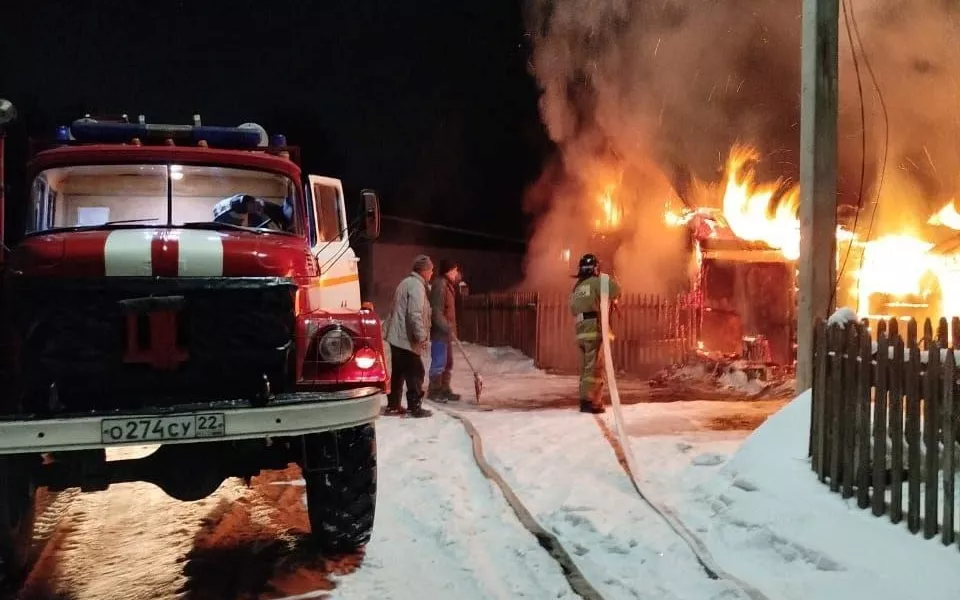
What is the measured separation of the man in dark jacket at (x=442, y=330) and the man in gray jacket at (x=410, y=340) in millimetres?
1155

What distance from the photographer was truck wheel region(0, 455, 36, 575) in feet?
13.7

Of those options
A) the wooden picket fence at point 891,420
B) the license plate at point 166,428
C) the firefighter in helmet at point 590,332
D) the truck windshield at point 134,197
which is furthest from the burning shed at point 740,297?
the license plate at point 166,428

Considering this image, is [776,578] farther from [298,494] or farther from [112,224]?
[112,224]

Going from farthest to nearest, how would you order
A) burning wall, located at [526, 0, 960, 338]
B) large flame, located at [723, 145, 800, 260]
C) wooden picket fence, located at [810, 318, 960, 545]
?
burning wall, located at [526, 0, 960, 338] < large flame, located at [723, 145, 800, 260] < wooden picket fence, located at [810, 318, 960, 545]

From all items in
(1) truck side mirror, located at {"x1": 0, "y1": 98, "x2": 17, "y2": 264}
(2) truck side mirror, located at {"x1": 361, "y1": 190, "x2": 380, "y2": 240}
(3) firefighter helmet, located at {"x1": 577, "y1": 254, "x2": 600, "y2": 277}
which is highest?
(1) truck side mirror, located at {"x1": 0, "y1": 98, "x2": 17, "y2": 264}

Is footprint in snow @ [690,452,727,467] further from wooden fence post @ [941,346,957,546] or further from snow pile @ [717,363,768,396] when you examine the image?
snow pile @ [717,363,768,396]

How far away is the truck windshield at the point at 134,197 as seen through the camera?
5234 mm

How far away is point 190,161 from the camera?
5.31 metres

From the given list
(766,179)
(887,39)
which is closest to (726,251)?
(766,179)

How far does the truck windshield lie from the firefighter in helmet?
443 centimetres

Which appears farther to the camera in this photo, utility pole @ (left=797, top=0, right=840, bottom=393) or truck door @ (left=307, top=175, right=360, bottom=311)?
utility pole @ (left=797, top=0, right=840, bottom=393)

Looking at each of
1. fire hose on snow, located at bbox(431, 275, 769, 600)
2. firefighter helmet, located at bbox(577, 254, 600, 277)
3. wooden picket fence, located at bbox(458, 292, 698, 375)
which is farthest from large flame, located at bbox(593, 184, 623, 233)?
fire hose on snow, located at bbox(431, 275, 769, 600)

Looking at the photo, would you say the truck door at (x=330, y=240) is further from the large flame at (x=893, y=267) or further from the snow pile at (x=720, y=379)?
the large flame at (x=893, y=267)

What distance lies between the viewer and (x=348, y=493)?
4.71m
